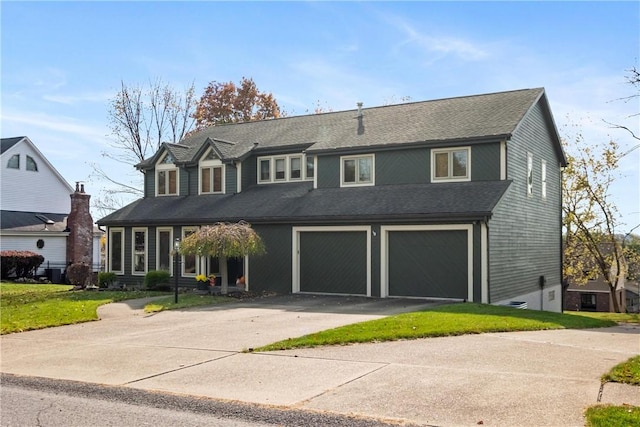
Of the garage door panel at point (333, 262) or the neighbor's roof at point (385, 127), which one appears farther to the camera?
the neighbor's roof at point (385, 127)

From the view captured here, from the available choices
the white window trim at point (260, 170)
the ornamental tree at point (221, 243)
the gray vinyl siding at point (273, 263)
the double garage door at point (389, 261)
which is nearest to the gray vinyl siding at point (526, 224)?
the double garage door at point (389, 261)

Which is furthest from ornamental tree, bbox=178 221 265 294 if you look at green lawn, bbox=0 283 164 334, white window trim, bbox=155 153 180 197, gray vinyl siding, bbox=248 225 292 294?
white window trim, bbox=155 153 180 197

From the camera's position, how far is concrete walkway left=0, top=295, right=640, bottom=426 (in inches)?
288

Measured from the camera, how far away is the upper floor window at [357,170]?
22.8m

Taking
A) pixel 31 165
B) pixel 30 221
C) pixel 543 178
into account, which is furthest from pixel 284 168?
pixel 31 165

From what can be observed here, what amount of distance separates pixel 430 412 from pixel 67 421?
4.11 metres

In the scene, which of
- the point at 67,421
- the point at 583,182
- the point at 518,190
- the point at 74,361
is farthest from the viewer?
the point at 583,182

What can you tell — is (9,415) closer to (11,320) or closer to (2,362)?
(2,362)

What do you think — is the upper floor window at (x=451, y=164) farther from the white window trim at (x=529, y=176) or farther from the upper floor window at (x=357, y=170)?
the white window trim at (x=529, y=176)

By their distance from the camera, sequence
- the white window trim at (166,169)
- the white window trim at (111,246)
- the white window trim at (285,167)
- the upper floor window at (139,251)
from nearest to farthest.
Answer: the white window trim at (285,167) < the upper floor window at (139,251) < the white window trim at (111,246) < the white window trim at (166,169)

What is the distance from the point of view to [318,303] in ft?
62.3

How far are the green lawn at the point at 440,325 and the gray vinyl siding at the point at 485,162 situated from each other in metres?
5.27

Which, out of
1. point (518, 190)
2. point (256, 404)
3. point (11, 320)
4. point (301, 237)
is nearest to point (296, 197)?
point (301, 237)

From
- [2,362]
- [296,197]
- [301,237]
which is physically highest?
[296,197]
